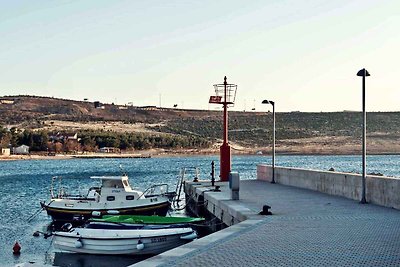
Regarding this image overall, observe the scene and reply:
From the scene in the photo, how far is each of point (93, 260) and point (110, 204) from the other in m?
9.97

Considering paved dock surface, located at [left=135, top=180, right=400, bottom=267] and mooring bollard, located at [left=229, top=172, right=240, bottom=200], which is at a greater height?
mooring bollard, located at [left=229, top=172, right=240, bottom=200]

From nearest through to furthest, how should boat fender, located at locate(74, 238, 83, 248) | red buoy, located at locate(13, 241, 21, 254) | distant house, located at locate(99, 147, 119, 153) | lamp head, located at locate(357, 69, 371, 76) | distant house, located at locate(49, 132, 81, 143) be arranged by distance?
boat fender, located at locate(74, 238, 83, 248), lamp head, located at locate(357, 69, 371, 76), red buoy, located at locate(13, 241, 21, 254), distant house, located at locate(49, 132, 81, 143), distant house, located at locate(99, 147, 119, 153)

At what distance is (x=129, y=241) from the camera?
76.7ft

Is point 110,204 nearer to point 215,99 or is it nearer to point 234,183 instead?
point 234,183

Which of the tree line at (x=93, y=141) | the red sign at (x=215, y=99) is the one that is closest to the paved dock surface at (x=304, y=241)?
the red sign at (x=215, y=99)

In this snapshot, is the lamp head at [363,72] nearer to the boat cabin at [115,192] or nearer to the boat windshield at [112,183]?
the boat cabin at [115,192]

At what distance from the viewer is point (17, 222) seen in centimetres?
3738

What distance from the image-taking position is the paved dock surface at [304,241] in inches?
571

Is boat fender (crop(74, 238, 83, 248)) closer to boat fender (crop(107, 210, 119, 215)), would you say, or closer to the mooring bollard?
the mooring bollard

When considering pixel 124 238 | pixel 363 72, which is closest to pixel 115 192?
pixel 124 238

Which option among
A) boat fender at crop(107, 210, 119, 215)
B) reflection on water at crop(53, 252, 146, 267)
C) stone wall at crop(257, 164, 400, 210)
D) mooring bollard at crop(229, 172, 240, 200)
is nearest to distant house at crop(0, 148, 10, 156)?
stone wall at crop(257, 164, 400, 210)

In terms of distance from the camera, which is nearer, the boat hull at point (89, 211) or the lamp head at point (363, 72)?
the lamp head at point (363, 72)

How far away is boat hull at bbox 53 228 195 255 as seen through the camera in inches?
922

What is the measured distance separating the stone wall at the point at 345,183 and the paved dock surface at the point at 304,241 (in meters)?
0.57
